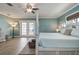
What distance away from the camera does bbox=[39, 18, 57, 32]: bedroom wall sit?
7392 mm

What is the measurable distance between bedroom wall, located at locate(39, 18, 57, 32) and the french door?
854mm

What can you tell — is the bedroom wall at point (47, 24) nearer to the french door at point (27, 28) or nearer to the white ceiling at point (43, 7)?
the french door at point (27, 28)

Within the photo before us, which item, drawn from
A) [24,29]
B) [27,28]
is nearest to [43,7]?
[27,28]

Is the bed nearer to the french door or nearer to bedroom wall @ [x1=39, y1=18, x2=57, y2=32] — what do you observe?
bedroom wall @ [x1=39, y1=18, x2=57, y2=32]

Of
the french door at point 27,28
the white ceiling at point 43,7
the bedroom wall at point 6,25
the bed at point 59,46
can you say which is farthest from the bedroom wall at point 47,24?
the bed at point 59,46

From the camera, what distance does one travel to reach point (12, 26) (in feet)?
27.9

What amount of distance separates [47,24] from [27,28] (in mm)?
1563

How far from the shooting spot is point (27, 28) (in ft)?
27.7

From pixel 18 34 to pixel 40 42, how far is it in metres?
5.89

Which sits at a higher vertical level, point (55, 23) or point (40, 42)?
point (55, 23)

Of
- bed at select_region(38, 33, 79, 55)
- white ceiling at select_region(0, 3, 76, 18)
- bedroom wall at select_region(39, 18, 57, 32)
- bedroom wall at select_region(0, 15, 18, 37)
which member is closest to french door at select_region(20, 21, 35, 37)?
bedroom wall at select_region(0, 15, 18, 37)
